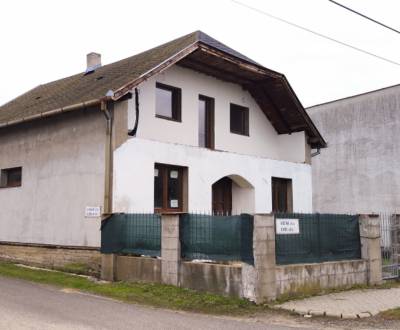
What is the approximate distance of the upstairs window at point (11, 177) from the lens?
1678 centimetres

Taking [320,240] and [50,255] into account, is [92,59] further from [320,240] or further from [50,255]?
[320,240]

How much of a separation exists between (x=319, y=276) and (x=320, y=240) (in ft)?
2.85

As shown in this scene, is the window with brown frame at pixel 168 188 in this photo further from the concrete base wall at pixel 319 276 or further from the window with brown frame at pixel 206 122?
the concrete base wall at pixel 319 276

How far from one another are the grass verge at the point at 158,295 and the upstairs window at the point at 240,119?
300 inches

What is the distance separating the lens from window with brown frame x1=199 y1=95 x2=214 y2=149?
16672 millimetres

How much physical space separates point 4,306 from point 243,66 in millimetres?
9926

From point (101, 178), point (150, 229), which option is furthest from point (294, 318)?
point (101, 178)

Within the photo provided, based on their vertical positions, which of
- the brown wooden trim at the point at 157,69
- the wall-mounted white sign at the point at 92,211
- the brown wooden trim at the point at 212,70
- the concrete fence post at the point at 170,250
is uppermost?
the brown wooden trim at the point at 212,70

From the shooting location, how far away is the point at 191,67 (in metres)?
16.2

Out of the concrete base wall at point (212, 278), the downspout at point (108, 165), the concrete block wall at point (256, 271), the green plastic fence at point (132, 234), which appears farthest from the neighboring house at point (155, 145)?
the concrete base wall at point (212, 278)

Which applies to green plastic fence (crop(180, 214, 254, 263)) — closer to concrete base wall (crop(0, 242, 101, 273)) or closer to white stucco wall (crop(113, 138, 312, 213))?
white stucco wall (crop(113, 138, 312, 213))

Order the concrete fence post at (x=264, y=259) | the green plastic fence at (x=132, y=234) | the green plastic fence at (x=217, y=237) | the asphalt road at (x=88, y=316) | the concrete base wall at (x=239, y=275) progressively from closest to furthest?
the asphalt road at (x=88, y=316)
the concrete fence post at (x=264, y=259)
the concrete base wall at (x=239, y=275)
the green plastic fence at (x=217, y=237)
the green plastic fence at (x=132, y=234)

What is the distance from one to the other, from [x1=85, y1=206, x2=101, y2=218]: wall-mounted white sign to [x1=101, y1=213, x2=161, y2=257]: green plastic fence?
63 cm

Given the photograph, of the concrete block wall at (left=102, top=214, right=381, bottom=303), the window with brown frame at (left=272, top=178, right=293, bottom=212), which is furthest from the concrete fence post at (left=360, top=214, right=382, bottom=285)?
the window with brown frame at (left=272, top=178, right=293, bottom=212)
